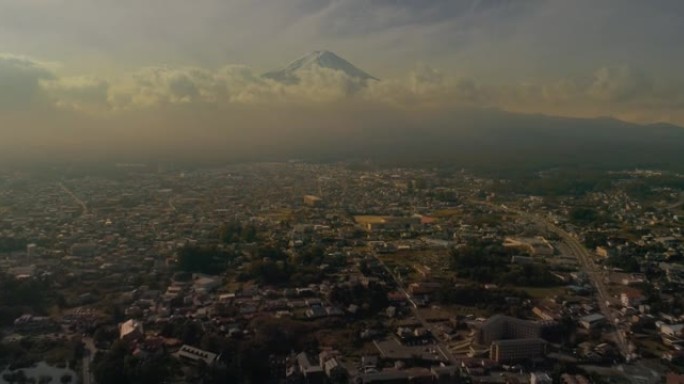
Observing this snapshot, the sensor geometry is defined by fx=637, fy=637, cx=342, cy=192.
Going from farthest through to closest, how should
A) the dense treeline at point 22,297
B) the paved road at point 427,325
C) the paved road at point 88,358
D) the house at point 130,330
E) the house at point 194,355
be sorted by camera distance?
the dense treeline at point 22,297 < the house at point 130,330 < the paved road at point 427,325 < the house at point 194,355 < the paved road at point 88,358

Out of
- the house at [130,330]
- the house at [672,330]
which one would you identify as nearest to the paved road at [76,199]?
the house at [130,330]

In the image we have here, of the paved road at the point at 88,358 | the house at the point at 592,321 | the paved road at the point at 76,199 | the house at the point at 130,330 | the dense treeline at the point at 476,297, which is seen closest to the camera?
the paved road at the point at 88,358

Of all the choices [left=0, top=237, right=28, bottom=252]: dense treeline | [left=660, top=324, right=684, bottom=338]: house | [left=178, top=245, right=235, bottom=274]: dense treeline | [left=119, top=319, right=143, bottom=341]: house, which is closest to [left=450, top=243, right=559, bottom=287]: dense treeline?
[left=660, top=324, right=684, bottom=338]: house

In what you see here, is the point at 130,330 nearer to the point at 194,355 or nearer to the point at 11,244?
the point at 194,355

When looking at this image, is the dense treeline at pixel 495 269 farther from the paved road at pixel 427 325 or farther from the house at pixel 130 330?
the house at pixel 130 330

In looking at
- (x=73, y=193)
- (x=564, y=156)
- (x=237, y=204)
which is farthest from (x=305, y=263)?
(x=564, y=156)

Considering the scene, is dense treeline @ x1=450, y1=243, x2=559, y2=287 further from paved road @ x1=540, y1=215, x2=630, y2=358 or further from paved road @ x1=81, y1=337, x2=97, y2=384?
paved road @ x1=81, y1=337, x2=97, y2=384

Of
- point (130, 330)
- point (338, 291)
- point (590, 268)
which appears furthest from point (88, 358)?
point (590, 268)

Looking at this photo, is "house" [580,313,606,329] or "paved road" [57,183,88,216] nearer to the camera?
"house" [580,313,606,329]
